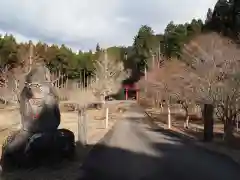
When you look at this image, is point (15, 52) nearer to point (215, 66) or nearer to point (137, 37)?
point (137, 37)

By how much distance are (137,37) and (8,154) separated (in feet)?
266

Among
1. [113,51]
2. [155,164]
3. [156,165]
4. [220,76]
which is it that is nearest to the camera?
[156,165]

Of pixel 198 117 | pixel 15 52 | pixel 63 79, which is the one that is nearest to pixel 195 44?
pixel 198 117

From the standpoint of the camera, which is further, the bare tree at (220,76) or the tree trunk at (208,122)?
the tree trunk at (208,122)

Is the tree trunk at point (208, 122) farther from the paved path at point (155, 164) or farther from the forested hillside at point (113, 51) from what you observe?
the forested hillside at point (113, 51)

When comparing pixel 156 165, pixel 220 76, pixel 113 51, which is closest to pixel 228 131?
pixel 220 76

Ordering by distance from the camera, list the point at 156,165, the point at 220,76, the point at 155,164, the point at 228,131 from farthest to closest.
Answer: the point at 220,76
the point at 228,131
the point at 155,164
the point at 156,165

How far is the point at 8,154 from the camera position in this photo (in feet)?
28.5

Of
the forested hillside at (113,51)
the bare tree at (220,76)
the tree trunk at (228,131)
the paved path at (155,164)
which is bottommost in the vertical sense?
the paved path at (155,164)

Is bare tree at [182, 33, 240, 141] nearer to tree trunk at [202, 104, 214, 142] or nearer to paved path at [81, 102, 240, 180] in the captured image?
tree trunk at [202, 104, 214, 142]

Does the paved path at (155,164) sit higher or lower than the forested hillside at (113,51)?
lower

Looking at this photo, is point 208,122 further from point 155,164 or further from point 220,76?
point 155,164

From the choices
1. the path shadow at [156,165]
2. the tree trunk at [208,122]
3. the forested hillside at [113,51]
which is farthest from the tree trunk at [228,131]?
the forested hillside at [113,51]

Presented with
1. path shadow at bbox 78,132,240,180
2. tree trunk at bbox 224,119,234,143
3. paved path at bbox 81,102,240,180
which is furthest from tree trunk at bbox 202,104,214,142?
path shadow at bbox 78,132,240,180
